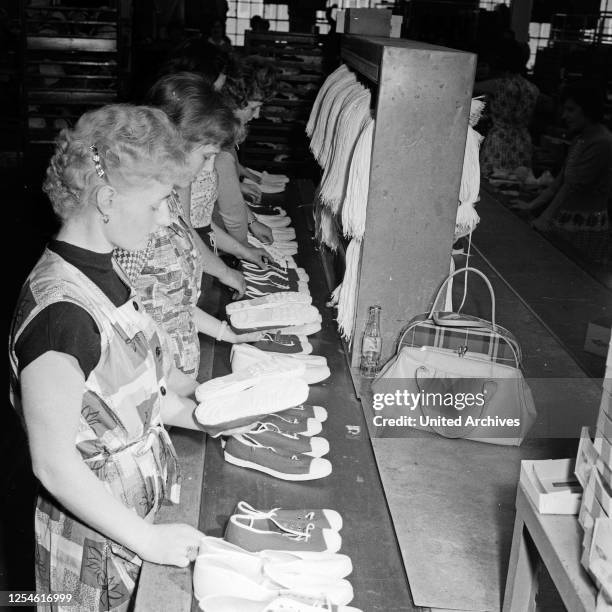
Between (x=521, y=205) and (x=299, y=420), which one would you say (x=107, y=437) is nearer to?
(x=299, y=420)

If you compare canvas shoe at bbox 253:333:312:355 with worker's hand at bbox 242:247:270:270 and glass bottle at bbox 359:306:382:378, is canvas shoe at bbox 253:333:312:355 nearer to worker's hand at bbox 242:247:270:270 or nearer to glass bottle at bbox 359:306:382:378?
glass bottle at bbox 359:306:382:378

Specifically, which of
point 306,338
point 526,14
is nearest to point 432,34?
point 526,14

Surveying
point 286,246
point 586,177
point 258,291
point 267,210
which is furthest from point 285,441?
point 586,177

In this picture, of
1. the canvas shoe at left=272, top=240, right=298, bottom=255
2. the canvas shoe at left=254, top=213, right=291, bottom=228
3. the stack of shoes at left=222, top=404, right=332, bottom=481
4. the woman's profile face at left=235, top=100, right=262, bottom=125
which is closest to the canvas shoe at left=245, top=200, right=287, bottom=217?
the canvas shoe at left=254, top=213, right=291, bottom=228

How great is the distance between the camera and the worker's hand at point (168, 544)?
1691 millimetres

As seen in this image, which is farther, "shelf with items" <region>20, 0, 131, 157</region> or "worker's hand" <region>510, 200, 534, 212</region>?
"shelf with items" <region>20, 0, 131, 157</region>

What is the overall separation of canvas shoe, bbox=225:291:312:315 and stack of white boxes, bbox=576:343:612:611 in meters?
1.79

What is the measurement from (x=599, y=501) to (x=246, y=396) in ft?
3.46

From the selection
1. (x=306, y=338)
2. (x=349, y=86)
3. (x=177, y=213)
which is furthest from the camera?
(x=349, y=86)

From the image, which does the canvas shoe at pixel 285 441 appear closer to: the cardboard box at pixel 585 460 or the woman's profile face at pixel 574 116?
the cardboard box at pixel 585 460

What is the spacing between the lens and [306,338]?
340 cm

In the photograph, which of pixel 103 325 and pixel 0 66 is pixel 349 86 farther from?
pixel 0 66

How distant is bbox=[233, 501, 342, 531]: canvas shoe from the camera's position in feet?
6.80

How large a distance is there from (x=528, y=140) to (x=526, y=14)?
177 centimetres
